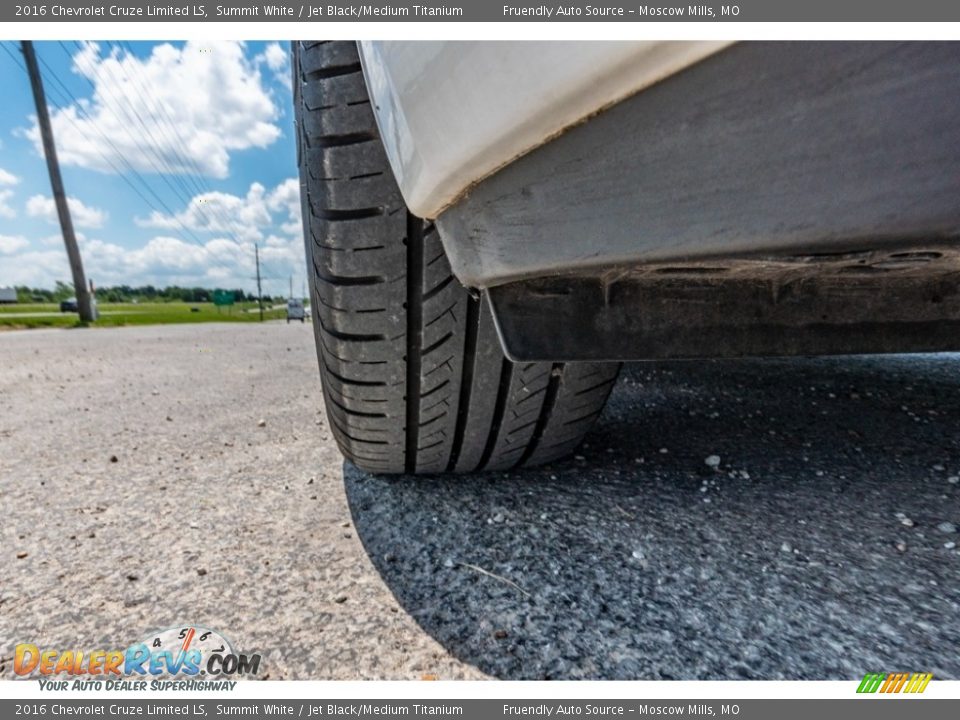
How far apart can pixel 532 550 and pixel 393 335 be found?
378mm

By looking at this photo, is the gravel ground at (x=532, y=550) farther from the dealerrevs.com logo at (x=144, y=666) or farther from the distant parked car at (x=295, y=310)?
the distant parked car at (x=295, y=310)

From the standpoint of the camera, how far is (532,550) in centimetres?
74

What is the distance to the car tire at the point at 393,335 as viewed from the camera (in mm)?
663

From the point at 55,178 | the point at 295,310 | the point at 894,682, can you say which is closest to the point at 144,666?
the point at 894,682

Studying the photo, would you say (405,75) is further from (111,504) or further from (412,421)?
(111,504)

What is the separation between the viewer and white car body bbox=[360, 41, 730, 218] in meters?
0.35

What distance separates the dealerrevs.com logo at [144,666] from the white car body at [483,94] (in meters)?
0.53

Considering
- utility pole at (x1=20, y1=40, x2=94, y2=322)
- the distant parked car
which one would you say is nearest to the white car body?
utility pole at (x1=20, y1=40, x2=94, y2=322)

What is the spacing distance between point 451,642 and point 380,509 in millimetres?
352

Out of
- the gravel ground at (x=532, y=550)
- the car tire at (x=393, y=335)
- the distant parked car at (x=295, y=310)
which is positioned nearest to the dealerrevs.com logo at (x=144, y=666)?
the gravel ground at (x=532, y=550)

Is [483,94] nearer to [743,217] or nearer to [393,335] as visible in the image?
[743,217]

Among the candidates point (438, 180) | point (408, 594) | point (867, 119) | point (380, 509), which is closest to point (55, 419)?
point (380, 509)

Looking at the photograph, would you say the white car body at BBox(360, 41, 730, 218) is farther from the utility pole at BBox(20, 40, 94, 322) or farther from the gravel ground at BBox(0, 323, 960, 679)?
the utility pole at BBox(20, 40, 94, 322)

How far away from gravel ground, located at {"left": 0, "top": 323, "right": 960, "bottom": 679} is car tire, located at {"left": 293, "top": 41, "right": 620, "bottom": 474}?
104 mm
